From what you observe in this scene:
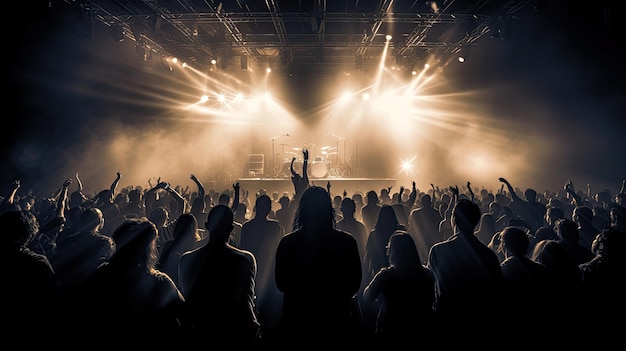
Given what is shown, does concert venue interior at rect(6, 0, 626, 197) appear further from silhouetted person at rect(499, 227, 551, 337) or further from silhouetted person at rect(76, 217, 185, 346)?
silhouetted person at rect(76, 217, 185, 346)

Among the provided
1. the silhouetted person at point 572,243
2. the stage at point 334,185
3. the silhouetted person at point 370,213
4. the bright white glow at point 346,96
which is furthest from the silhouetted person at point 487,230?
the bright white glow at point 346,96

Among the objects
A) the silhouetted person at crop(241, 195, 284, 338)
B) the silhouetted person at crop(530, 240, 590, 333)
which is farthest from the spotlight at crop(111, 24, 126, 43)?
the silhouetted person at crop(530, 240, 590, 333)

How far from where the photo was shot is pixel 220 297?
2.06 metres

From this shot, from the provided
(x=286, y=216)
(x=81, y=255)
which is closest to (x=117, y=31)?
(x=286, y=216)

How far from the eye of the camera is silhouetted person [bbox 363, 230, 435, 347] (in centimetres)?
216

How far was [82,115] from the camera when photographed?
13742 mm

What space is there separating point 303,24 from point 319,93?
24.9 feet

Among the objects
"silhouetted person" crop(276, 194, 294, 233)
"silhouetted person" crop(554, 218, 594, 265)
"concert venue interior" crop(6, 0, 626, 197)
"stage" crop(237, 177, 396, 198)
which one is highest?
"concert venue interior" crop(6, 0, 626, 197)

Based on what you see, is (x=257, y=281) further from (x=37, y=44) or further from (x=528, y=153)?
(x=528, y=153)

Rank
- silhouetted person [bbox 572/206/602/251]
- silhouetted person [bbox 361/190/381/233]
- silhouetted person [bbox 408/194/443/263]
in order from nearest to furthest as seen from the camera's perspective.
→ 1. silhouetted person [bbox 572/206/602/251]
2. silhouetted person [bbox 408/194/443/263]
3. silhouetted person [bbox 361/190/381/233]

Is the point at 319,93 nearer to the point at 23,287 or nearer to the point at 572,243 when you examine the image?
the point at 572,243

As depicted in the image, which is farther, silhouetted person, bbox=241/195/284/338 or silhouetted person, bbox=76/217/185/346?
silhouetted person, bbox=241/195/284/338

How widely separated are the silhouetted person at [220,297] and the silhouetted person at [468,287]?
56.3 inches

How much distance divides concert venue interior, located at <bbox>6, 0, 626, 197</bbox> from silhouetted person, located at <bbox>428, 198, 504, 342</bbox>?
10.6 meters
